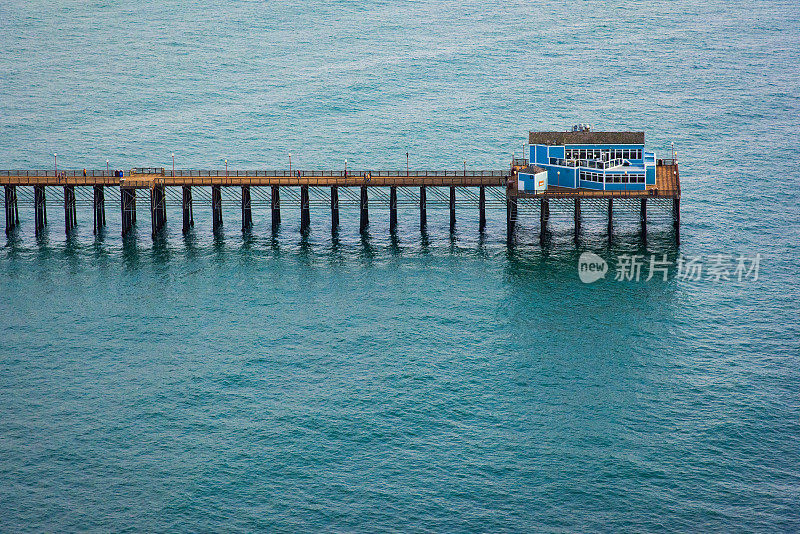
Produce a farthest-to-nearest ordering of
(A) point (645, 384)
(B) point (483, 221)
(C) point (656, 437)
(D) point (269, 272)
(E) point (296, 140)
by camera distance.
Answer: (E) point (296, 140) → (B) point (483, 221) → (D) point (269, 272) → (A) point (645, 384) → (C) point (656, 437)

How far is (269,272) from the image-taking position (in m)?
132

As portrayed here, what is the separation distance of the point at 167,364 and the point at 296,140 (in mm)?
78428

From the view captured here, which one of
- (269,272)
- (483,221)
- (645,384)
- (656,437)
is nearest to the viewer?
(656,437)

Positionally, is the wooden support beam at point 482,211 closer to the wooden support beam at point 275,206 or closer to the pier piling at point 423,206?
the pier piling at point 423,206

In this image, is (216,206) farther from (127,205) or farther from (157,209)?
(127,205)

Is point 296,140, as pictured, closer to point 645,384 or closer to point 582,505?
point 645,384

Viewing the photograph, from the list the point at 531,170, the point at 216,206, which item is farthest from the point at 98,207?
the point at 531,170

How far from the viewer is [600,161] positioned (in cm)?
14000

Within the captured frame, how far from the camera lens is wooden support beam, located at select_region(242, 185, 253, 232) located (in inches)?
5699

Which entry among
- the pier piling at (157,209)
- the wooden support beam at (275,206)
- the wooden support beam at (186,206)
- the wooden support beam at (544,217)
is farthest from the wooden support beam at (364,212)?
the pier piling at (157,209)

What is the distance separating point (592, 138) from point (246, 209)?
148ft

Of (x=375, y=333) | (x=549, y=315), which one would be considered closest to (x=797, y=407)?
(x=549, y=315)

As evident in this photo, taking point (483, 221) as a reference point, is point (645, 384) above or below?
below

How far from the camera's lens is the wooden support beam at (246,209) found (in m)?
145
